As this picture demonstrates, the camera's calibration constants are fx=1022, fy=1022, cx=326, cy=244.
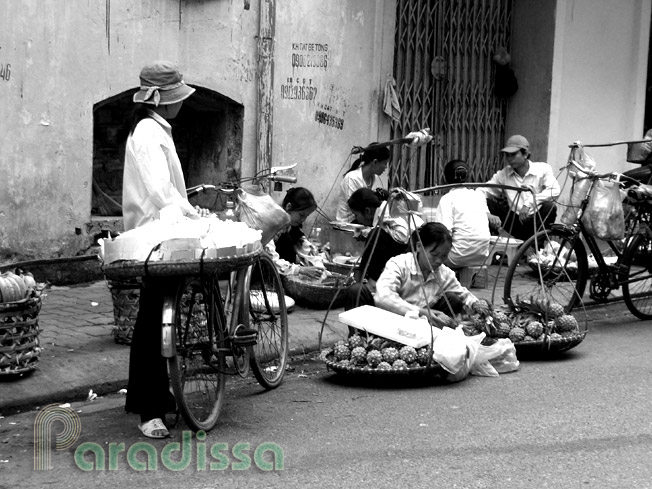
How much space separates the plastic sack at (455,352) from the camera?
585 centimetres

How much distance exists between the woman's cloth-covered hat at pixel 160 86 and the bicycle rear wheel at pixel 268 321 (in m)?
1.09

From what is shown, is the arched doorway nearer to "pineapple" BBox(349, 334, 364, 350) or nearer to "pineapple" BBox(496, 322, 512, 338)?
"pineapple" BBox(349, 334, 364, 350)

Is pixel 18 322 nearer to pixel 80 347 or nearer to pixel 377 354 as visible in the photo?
pixel 80 347

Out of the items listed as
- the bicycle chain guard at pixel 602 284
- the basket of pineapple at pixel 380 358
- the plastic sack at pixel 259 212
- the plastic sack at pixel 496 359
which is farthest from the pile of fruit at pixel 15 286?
the bicycle chain guard at pixel 602 284

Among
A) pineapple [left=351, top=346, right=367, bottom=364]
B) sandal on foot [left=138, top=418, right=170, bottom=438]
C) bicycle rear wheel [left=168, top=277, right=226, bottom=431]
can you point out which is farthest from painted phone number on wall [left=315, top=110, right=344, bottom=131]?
sandal on foot [left=138, top=418, right=170, bottom=438]

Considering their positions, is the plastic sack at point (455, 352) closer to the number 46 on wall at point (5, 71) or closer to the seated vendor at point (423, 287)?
the seated vendor at point (423, 287)

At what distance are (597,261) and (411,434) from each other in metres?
3.45

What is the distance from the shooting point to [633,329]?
7.90 metres

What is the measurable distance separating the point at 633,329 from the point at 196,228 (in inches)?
174

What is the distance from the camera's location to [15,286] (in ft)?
17.6

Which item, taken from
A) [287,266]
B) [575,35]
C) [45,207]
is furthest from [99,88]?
[575,35]

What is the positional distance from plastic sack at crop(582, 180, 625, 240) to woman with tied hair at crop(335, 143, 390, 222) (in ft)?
7.47

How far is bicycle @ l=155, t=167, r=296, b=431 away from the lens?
465 cm

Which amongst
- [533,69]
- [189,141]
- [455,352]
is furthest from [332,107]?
[455,352]
